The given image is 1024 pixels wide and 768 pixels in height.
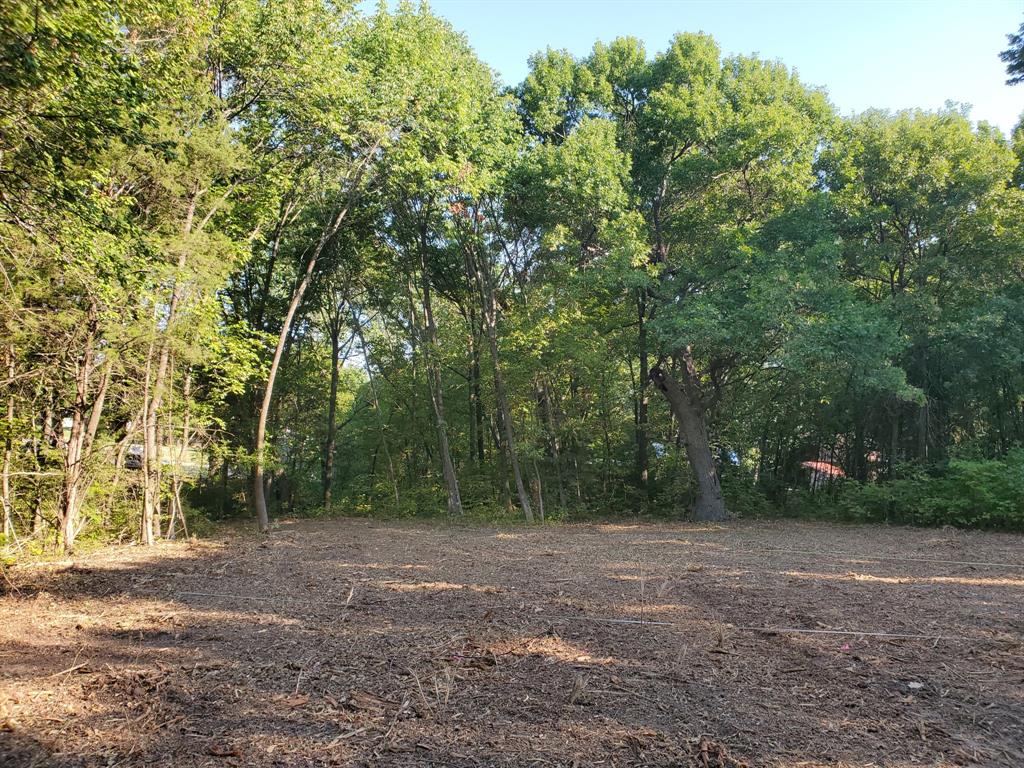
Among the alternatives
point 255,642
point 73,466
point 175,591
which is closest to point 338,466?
point 73,466

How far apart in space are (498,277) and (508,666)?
39.6ft

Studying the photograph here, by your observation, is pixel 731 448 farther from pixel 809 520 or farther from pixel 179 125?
pixel 179 125

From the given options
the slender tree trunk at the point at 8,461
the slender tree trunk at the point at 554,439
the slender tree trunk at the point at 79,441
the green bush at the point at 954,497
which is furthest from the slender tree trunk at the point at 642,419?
the slender tree trunk at the point at 8,461

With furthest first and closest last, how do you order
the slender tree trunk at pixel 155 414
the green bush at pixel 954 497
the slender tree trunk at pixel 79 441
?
the green bush at pixel 954 497 < the slender tree trunk at pixel 155 414 < the slender tree trunk at pixel 79 441

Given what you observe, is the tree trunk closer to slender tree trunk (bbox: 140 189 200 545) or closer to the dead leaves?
slender tree trunk (bbox: 140 189 200 545)

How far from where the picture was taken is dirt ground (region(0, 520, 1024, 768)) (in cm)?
229

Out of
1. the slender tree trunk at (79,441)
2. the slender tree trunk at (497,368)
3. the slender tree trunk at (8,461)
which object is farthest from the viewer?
the slender tree trunk at (497,368)

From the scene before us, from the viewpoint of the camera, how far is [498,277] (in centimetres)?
1445

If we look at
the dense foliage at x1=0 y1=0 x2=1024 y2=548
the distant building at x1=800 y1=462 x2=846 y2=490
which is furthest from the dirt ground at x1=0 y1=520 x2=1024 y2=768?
the distant building at x1=800 y1=462 x2=846 y2=490

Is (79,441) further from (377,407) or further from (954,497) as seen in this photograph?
(954,497)

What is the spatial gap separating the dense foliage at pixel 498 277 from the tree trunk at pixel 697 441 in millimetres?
68

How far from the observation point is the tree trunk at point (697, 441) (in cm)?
1288

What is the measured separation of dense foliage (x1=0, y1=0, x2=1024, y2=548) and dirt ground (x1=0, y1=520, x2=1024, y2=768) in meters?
2.78

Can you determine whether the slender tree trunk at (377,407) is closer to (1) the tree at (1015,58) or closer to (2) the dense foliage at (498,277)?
(2) the dense foliage at (498,277)
